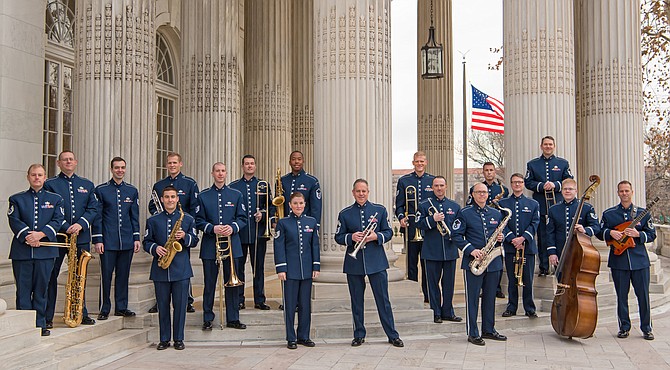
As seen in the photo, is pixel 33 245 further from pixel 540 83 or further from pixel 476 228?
pixel 540 83

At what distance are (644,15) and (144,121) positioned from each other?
20.0 metres

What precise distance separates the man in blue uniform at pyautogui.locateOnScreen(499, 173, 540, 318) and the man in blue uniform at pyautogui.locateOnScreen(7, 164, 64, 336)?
5780mm

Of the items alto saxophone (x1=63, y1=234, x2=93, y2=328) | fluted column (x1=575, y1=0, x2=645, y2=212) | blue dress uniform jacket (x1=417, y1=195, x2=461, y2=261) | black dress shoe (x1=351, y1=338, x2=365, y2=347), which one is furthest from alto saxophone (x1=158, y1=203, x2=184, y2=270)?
fluted column (x1=575, y1=0, x2=645, y2=212)

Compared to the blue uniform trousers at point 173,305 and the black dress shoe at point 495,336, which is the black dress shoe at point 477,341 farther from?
the blue uniform trousers at point 173,305

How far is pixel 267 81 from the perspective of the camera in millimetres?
15703

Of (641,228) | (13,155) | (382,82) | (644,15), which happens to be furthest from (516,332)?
(644,15)

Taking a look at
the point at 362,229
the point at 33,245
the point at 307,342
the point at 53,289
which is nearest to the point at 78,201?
the point at 33,245

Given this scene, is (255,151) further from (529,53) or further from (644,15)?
(644,15)

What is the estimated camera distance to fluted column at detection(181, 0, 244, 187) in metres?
12.4

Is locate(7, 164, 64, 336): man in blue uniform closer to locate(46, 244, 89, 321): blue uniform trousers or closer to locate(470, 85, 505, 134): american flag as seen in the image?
locate(46, 244, 89, 321): blue uniform trousers

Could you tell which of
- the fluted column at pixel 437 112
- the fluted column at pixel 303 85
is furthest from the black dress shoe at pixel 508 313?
the fluted column at pixel 437 112

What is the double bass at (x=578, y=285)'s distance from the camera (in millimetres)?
8195

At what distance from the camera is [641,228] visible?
8938mm

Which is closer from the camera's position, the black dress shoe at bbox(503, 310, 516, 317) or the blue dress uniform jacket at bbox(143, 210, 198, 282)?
the blue dress uniform jacket at bbox(143, 210, 198, 282)
